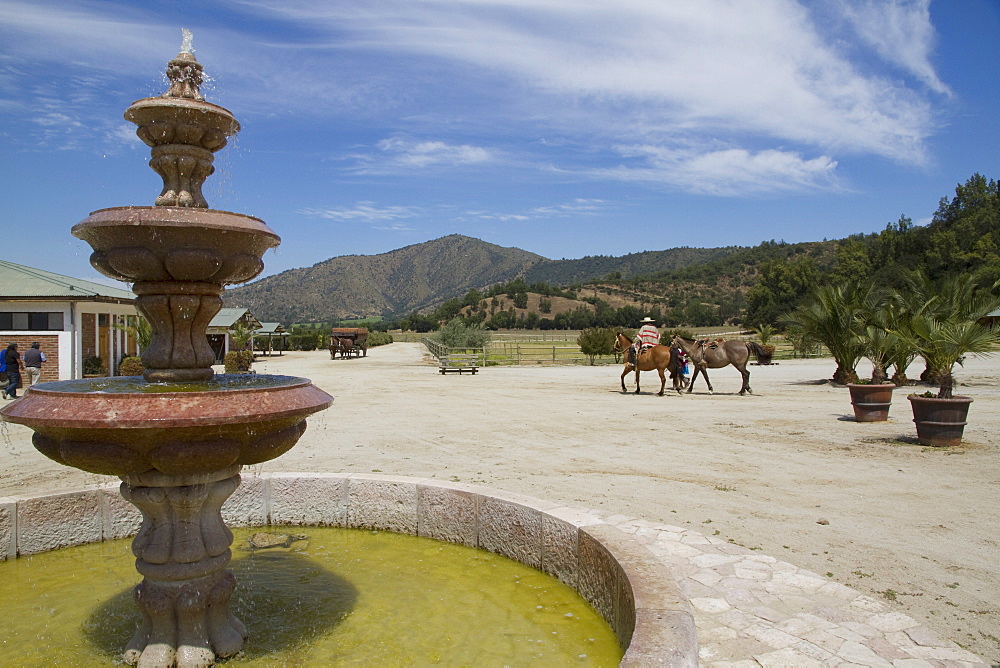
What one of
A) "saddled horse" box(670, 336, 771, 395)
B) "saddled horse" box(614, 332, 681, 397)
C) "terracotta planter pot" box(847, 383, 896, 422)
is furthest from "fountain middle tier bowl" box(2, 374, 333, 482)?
"saddled horse" box(670, 336, 771, 395)

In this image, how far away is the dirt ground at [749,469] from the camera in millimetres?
4891

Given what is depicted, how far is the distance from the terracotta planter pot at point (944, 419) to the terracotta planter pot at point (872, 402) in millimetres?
2400

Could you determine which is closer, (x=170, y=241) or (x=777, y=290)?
(x=170, y=241)

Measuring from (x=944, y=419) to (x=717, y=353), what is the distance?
31.6ft

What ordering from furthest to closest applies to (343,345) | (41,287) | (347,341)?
1. (347,341)
2. (343,345)
3. (41,287)

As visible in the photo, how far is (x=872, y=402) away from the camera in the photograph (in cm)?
1213

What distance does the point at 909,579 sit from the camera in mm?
4598

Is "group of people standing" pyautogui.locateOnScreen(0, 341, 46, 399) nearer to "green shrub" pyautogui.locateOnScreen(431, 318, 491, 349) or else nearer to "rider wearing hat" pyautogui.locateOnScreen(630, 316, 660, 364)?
"rider wearing hat" pyautogui.locateOnScreen(630, 316, 660, 364)

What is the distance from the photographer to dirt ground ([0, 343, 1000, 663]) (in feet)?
16.0

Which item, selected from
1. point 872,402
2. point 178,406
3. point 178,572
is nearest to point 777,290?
point 872,402

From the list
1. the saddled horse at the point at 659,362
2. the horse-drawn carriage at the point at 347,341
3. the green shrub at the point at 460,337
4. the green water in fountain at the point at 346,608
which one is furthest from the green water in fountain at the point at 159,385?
the horse-drawn carriage at the point at 347,341

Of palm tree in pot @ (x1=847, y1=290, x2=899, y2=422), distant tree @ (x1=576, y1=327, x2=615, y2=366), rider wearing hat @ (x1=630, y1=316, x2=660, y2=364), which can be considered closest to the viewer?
palm tree in pot @ (x1=847, y1=290, x2=899, y2=422)

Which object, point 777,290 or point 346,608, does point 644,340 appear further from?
point 777,290

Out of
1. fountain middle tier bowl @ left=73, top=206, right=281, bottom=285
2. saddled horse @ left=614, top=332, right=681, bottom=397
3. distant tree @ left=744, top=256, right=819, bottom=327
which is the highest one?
distant tree @ left=744, top=256, right=819, bottom=327
